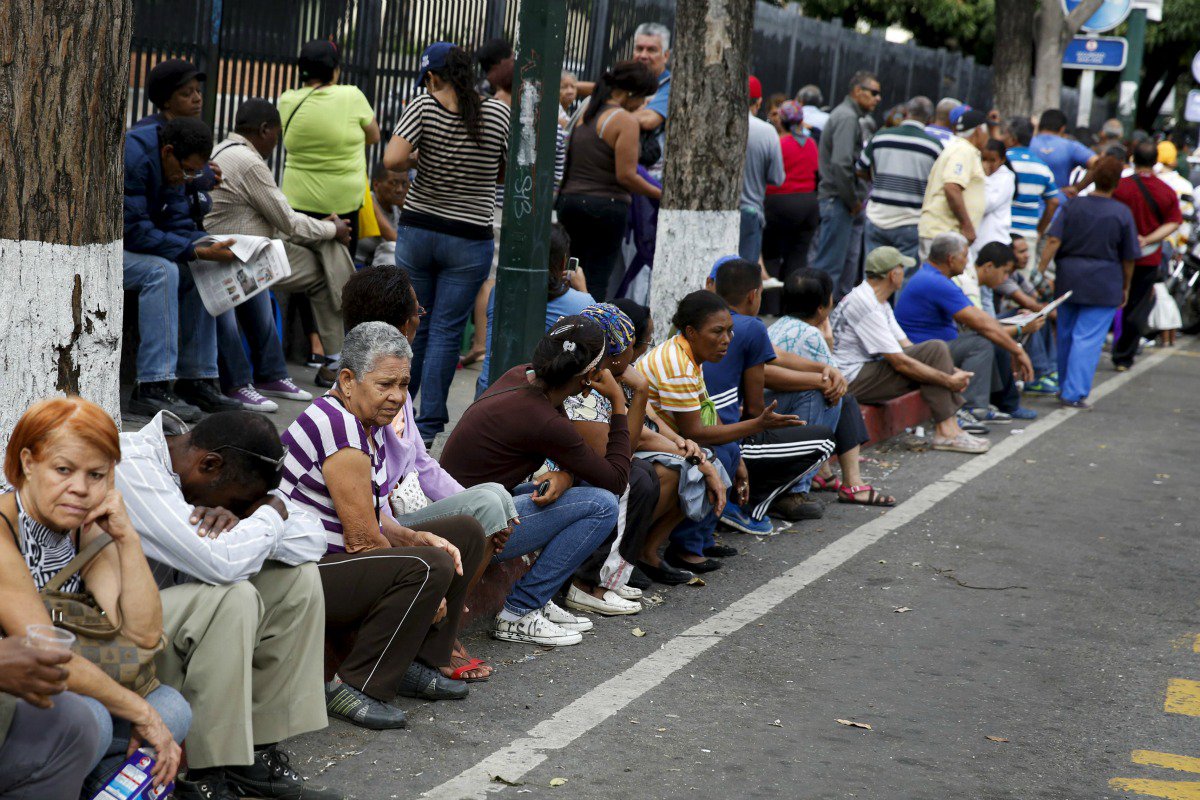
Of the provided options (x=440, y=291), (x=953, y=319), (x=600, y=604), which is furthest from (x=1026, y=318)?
(x=600, y=604)

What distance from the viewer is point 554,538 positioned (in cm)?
558

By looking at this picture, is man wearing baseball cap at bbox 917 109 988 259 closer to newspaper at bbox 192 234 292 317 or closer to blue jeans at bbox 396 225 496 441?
blue jeans at bbox 396 225 496 441

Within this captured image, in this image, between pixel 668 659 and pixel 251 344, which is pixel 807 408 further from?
pixel 251 344

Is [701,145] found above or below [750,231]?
above

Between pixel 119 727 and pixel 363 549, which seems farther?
pixel 363 549

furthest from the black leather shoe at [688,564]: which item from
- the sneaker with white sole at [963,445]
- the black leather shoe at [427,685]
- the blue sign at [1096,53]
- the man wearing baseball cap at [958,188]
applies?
the blue sign at [1096,53]

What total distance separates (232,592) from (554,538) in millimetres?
1940

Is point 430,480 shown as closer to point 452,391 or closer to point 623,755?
→ point 623,755

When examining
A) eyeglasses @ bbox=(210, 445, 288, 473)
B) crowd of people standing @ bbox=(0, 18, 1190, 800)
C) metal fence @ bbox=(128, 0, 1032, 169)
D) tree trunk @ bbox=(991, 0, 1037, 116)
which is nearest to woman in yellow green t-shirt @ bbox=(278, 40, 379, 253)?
crowd of people standing @ bbox=(0, 18, 1190, 800)

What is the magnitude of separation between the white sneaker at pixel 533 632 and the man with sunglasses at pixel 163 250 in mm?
2375

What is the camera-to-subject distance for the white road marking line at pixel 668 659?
4254 mm

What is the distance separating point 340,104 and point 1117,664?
5.47 meters

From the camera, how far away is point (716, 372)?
7180 mm

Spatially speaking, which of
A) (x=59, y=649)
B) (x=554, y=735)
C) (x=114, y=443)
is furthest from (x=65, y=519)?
(x=554, y=735)
